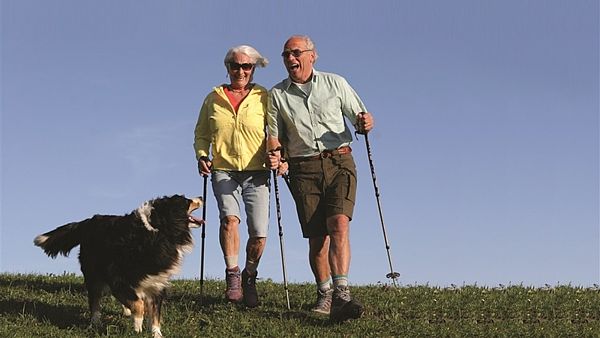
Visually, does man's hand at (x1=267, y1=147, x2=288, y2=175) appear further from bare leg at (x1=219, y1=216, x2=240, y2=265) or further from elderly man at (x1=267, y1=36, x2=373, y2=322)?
bare leg at (x1=219, y1=216, x2=240, y2=265)

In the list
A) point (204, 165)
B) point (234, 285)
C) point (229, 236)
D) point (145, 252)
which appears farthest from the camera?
point (234, 285)

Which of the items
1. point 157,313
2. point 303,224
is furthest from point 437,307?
point 157,313

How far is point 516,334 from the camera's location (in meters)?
9.88

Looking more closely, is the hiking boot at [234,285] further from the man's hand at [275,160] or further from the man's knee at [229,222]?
the man's hand at [275,160]

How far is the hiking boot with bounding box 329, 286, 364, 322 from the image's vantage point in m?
9.00

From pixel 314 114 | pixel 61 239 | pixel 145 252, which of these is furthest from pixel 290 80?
pixel 61 239

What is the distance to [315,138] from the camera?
9.74 metres

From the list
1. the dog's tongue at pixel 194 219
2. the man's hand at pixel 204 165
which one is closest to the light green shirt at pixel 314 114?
the man's hand at pixel 204 165

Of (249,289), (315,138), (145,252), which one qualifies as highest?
(315,138)

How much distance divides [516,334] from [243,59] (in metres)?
4.97

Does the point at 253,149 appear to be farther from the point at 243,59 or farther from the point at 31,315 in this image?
the point at 31,315

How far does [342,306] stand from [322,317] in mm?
963

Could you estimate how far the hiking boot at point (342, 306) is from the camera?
9.00 meters

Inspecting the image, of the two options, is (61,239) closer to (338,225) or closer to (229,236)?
(229,236)
